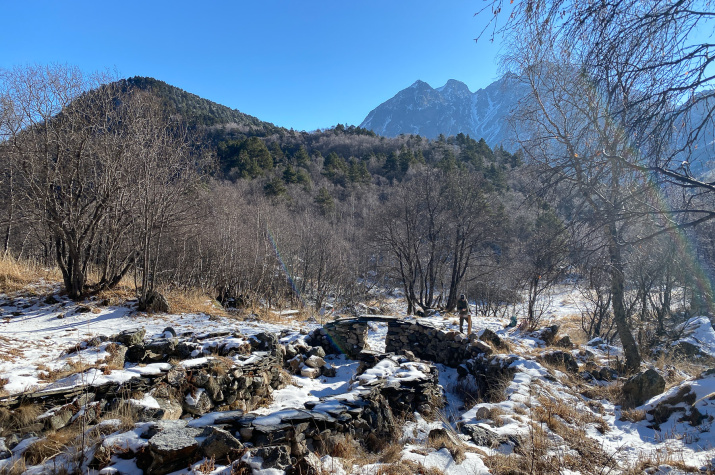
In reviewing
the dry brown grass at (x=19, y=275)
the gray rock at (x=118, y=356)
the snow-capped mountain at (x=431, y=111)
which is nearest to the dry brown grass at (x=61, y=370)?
the gray rock at (x=118, y=356)

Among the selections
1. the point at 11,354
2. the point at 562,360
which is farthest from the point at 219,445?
the point at 562,360

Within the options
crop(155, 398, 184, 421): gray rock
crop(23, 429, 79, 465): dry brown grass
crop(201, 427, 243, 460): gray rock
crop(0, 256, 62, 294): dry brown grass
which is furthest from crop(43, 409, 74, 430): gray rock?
crop(0, 256, 62, 294): dry brown grass

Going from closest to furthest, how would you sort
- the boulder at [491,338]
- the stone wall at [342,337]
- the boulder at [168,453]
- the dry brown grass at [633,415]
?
1. the boulder at [168,453]
2. the dry brown grass at [633,415]
3. the boulder at [491,338]
4. the stone wall at [342,337]

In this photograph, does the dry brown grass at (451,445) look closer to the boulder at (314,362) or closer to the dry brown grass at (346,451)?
the dry brown grass at (346,451)

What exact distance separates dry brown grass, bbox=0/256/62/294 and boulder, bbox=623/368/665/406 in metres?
13.7

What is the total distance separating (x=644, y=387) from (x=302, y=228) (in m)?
19.0

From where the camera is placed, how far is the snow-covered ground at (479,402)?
150 inches

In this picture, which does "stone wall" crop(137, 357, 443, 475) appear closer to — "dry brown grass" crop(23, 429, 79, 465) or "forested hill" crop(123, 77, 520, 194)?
"dry brown grass" crop(23, 429, 79, 465)

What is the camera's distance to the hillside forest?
4.86 metres

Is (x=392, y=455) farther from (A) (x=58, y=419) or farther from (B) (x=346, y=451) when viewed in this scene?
(A) (x=58, y=419)

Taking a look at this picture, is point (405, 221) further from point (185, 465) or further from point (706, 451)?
point (185, 465)

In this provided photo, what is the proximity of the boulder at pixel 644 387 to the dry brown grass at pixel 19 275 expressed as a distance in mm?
13653

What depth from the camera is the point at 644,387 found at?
5707mm

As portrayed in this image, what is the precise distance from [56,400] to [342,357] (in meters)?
5.77
